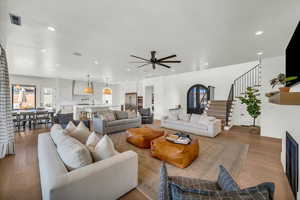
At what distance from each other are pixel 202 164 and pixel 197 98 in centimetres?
572

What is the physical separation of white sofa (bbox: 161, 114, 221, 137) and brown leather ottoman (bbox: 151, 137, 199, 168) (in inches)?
73.7

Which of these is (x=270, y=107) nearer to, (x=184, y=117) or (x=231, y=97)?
(x=231, y=97)

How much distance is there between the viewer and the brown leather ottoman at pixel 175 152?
7.94ft

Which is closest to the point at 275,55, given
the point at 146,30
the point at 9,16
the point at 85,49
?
the point at 146,30

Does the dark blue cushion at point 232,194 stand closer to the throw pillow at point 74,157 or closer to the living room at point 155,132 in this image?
the living room at point 155,132

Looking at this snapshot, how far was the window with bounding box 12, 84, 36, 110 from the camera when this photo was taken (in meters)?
6.98

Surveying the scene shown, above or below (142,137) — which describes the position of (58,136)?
above

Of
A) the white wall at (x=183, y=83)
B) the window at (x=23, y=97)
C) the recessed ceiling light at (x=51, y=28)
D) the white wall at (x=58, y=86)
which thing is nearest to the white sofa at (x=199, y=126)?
the white wall at (x=183, y=83)

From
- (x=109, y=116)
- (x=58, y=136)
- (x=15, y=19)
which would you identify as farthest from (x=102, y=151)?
(x=109, y=116)

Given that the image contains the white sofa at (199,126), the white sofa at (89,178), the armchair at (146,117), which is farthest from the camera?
the armchair at (146,117)

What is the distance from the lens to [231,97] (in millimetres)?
6328

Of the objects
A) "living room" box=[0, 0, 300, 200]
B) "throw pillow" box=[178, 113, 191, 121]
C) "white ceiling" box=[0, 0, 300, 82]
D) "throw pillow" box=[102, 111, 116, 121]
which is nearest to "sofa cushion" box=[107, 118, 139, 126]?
"living room" box=[0, 0, 300, 200]

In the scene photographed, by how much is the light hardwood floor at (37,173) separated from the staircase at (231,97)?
93.6 inches

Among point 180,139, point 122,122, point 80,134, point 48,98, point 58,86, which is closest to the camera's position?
point 80,134
